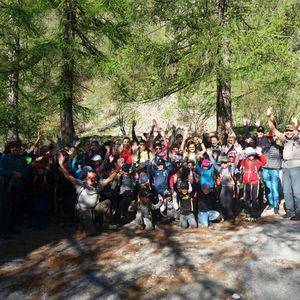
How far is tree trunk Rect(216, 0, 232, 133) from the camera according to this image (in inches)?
485

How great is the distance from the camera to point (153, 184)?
8789 millimetres

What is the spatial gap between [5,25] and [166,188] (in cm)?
1051

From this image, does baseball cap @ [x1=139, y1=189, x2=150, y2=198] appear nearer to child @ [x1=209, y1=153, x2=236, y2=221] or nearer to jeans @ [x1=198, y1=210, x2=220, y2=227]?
jeans @ [x1=198, y1=210, x2=220, y2=227]

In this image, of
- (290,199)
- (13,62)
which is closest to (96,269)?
(290,199)

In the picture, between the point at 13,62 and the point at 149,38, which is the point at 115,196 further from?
the point at 13,62

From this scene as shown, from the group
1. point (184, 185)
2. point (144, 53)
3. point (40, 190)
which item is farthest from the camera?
point (144, 53)

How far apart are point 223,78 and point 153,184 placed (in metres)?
5.15

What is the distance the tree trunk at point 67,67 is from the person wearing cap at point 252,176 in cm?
979

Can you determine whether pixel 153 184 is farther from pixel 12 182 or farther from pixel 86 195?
pixel 12 182

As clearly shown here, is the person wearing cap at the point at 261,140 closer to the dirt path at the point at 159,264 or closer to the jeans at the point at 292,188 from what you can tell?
the jeans at the point at 292,188

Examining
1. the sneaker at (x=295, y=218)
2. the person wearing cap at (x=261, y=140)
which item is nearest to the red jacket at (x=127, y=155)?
the person wearing cap at (x=261, y=140)

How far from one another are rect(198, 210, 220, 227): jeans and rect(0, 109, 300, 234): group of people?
21 mm

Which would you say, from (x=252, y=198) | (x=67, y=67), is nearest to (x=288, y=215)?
(x=252, y=198)

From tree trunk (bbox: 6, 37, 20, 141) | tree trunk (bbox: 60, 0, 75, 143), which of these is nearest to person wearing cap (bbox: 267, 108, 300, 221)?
tree trunk (bbox: 6, 37, 20, 141)
